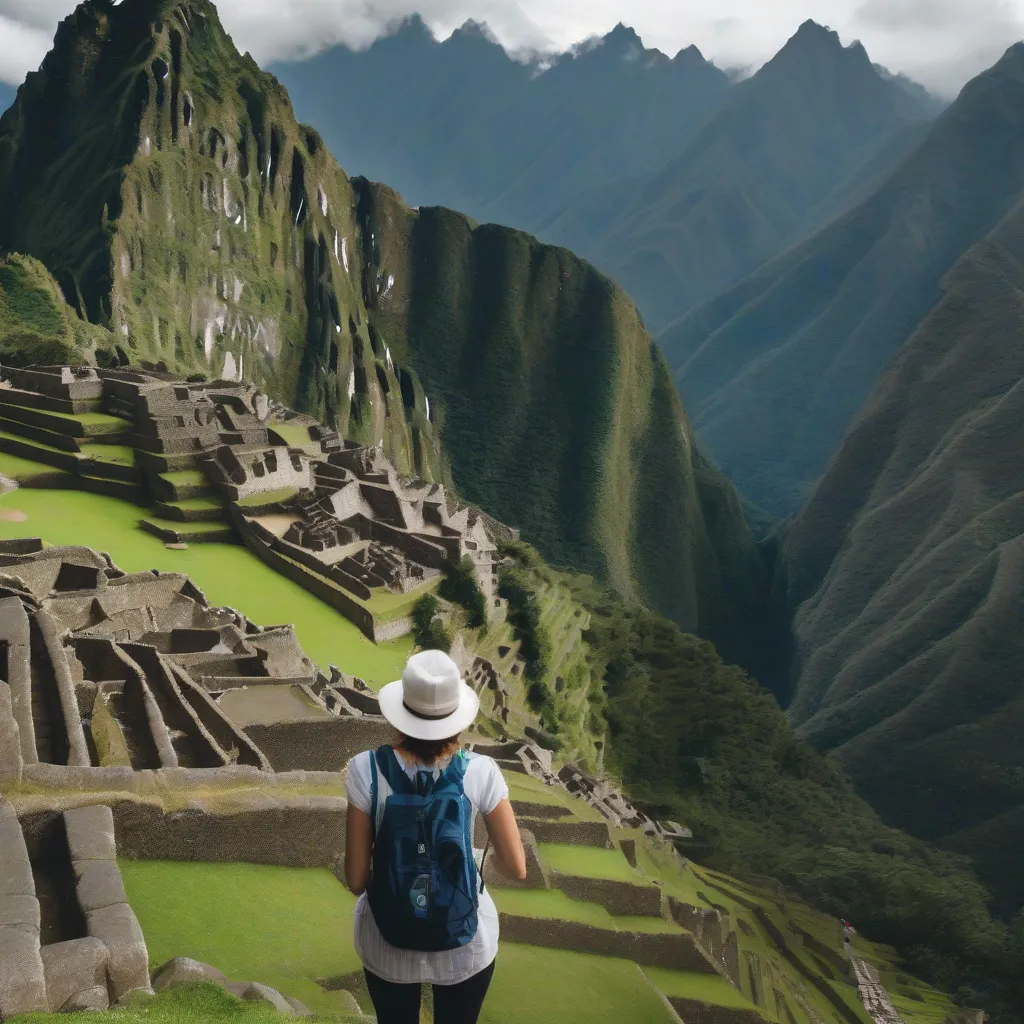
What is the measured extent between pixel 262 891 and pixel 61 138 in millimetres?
123791

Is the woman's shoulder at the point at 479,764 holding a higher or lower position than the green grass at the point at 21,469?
lower

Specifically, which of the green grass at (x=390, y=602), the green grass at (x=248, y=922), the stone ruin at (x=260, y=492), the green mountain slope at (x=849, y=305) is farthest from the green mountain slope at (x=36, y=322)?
the green mountain slope at (x=849, y=305)

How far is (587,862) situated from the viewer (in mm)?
15633

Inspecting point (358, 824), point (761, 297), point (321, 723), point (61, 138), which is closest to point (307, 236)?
point (61, 138)

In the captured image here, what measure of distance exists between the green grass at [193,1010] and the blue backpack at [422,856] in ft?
5.66

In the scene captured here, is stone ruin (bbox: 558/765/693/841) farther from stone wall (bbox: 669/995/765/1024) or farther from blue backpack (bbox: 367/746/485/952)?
blue backpack (bbox: 367/746/485/952)

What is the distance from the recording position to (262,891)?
9016 millimetres

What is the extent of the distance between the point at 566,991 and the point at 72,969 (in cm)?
652

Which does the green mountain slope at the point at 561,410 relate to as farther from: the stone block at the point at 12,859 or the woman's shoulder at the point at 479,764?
the woman's shoulder at the point at 479,764

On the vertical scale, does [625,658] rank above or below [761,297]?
below

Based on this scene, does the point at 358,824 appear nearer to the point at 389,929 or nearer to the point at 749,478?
the point at 389,929

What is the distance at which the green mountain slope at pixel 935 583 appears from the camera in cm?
4931

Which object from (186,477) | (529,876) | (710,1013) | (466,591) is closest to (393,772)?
(529,876)

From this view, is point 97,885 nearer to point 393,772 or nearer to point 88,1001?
point 88,1001
